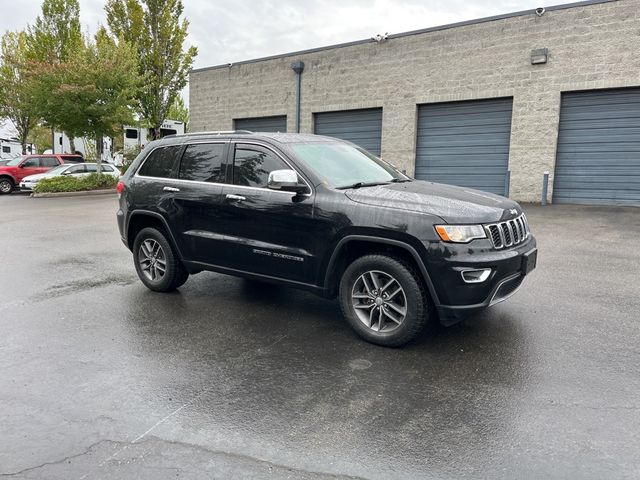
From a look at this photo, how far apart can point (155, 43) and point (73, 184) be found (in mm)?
11094

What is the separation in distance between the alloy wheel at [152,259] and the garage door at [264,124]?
15599 millimetres

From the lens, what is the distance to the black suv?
418 cm

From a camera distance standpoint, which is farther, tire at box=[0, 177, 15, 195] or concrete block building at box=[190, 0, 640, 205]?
tire at box=[0, 177, 15, 195]

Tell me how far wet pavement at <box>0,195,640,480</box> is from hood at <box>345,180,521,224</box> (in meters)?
1.14

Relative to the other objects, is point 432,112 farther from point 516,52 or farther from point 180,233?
point 180,233

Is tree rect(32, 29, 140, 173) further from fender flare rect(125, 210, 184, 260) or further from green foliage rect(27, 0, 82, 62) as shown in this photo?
fender flare rect(125, 210, 184, 260)

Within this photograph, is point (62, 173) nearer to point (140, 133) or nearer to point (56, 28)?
point (140, 133)

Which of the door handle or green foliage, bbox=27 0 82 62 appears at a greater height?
green foliage, bbox=27 0 82 62

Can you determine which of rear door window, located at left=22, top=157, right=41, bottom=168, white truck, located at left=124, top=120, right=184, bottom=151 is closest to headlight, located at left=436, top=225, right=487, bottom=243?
rear door window, located at left=22, top=157, right=41, bottom=168

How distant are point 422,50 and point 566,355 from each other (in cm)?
1469

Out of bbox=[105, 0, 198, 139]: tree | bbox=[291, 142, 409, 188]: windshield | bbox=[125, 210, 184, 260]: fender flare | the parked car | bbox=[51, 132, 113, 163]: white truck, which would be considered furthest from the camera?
bbox=[51, 132, 113, 163]: white truck

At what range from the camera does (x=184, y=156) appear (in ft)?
19.7

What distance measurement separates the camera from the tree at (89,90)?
69.0 ft

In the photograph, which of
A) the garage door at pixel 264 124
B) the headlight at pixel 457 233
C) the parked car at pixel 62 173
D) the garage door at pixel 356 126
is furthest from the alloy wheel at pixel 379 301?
the parked car at pixel 62 173
